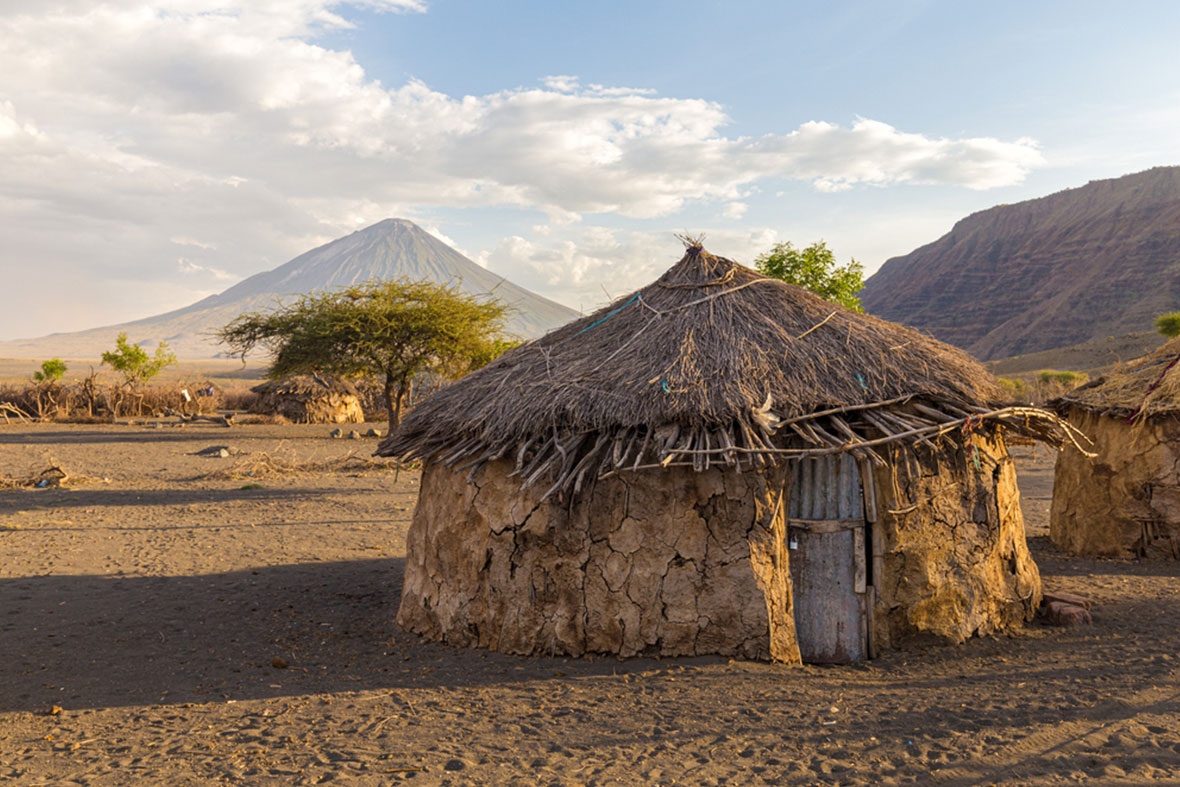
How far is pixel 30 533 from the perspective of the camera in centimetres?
1126

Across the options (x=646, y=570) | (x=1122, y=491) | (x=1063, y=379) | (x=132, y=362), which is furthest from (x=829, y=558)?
(x=132, y=362)

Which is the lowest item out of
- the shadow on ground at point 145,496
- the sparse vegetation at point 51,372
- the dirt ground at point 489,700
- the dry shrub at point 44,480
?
the dirt ground at point 489,700

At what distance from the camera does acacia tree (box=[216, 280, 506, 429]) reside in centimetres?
2297

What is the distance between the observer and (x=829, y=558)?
6.27 m

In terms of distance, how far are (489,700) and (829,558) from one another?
297 centimetres

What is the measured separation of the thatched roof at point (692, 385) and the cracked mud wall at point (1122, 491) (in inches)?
151

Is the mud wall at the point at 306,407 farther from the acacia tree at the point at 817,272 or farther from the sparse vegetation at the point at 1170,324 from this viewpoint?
the sparse vegetation at the point at 1170,324

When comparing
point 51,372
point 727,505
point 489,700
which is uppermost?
point 51,372

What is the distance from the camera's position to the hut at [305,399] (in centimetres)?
2866

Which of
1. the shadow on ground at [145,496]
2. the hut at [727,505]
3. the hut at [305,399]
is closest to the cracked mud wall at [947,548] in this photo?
the hut at [727,505]

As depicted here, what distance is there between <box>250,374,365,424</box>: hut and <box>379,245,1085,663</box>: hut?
2340 centimetres

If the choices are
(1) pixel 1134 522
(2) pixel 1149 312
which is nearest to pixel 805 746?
(1) pixel 1134 522

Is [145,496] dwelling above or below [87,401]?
below

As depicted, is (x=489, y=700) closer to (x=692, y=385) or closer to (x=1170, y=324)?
(x=692, y=385)
